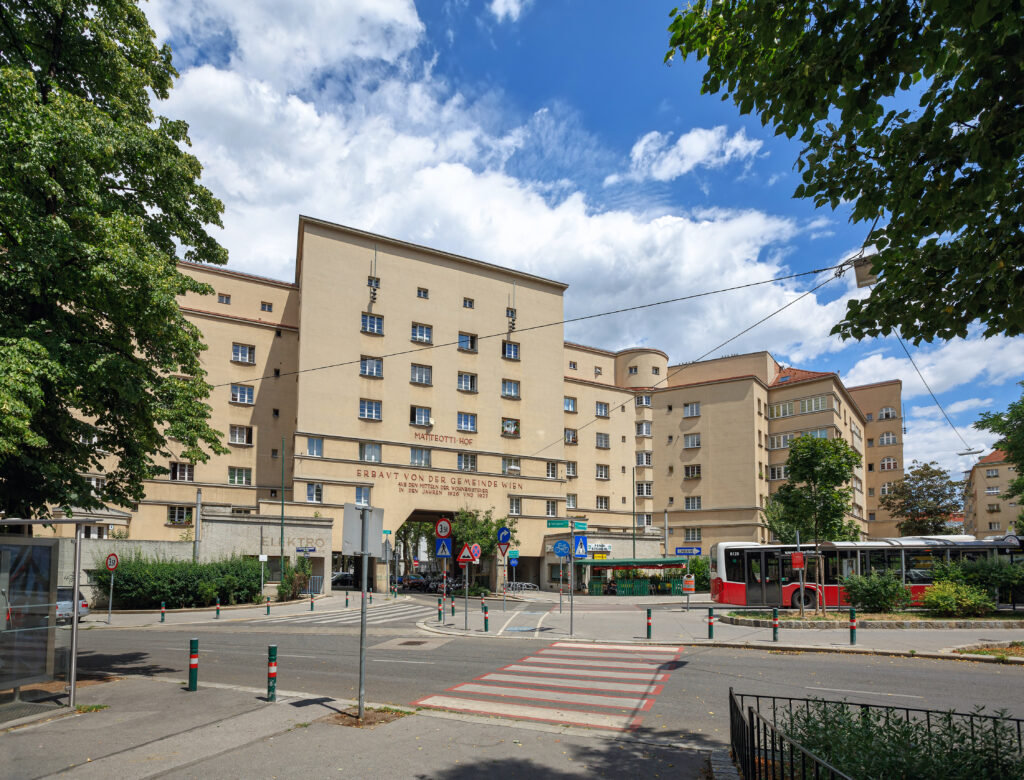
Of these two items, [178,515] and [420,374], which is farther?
[420,374]

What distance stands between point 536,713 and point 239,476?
38.6m

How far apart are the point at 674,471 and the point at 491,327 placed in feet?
77.6

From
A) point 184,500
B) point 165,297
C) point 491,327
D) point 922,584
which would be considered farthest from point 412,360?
point 165,297

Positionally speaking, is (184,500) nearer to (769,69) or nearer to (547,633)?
(547,633)

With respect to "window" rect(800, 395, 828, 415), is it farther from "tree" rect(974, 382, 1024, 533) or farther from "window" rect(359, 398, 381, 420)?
"window" rect(359, 398, 381, 420)

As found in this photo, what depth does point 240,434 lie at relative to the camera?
4484cm

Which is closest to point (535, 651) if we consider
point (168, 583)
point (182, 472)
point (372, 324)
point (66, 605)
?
point (66, 605)

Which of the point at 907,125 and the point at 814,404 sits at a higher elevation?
the point at 814,404

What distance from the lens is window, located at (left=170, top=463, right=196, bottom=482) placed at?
138 ft

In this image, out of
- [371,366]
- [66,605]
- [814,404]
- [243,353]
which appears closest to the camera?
[66,605]

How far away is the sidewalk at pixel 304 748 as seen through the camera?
7.47 metres

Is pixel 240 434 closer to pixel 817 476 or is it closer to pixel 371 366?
pixel 371 366

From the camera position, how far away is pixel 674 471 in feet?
207

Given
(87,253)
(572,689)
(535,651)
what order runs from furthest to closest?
(535,651), (572,689), (87,253)
